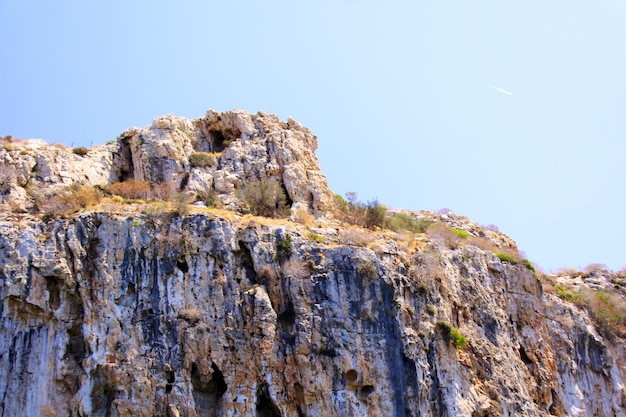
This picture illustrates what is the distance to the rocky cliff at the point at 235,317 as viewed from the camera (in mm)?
23391

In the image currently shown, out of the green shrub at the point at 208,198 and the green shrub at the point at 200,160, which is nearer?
the green shrub at the point at 208,198

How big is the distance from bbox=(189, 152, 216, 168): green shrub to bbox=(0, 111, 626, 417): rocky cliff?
86.8 inches

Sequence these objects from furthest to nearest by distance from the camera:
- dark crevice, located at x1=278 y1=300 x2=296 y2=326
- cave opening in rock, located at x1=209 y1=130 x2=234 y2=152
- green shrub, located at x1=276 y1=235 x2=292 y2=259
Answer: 1. cave opening in rock, located at x1=209 y1=130 x2=234 y2=152
2. green shrub, located at x1=276 y1=235 x2=292 y2=259
3. dark crevice, located at x1=278 y1=300 x2=296 y2=326

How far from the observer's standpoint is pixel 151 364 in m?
23.4

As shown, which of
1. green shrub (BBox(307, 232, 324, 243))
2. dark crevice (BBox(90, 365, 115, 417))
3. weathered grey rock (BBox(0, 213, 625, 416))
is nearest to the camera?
dark crevice (BBox(90, 365, 115, 417))

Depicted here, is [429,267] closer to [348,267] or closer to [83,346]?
[348,267]

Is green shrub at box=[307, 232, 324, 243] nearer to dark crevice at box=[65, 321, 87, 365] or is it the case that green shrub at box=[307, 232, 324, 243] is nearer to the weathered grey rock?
the weathered grey rock

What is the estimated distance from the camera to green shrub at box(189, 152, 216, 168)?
3309 centimetres

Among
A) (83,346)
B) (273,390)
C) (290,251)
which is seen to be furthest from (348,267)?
(83,346)

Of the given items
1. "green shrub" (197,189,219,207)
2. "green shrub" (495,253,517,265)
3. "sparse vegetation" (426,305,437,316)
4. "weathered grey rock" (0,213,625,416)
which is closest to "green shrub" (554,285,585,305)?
"green shrub" (495,253,517,265)

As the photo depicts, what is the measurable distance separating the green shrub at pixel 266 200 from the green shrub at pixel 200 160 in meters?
2.53

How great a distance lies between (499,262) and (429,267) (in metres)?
5.90

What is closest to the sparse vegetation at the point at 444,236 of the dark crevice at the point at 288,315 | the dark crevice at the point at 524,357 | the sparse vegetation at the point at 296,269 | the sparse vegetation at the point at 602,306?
the dark crevice at the point at 524,357

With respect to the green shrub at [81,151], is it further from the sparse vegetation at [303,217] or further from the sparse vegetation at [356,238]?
the sparse vegetation at [356,238]
